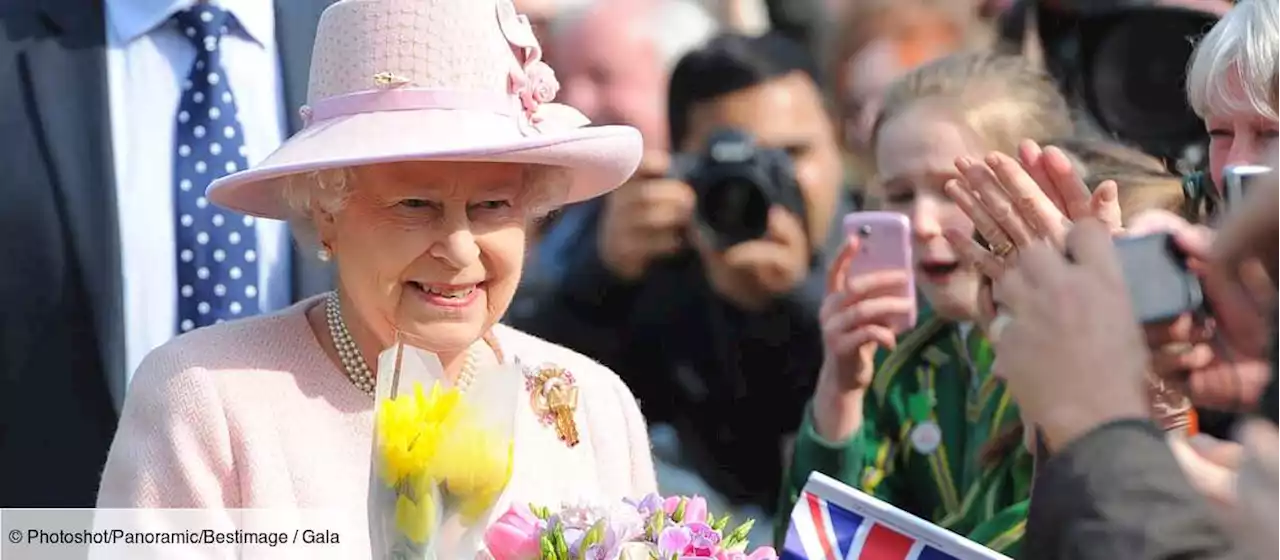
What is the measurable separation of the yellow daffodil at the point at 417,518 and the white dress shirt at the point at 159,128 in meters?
1.18

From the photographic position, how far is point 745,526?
186 cm

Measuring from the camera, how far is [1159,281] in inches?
57.3

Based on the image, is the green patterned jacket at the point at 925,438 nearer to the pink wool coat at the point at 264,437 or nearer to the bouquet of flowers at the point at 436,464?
the pink wool coat at the point at 264,437

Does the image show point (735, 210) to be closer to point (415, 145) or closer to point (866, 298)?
point (866, 298)

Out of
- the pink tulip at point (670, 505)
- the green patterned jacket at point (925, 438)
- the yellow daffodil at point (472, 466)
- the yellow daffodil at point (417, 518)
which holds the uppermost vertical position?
the yellow daffodil at point (472, 466)

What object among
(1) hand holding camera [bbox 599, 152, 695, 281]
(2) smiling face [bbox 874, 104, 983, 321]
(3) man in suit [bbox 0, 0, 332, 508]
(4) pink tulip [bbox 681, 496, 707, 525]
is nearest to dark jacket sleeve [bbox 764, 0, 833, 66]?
(1) hand holding camera [bbox 599, 152, 695, 281]

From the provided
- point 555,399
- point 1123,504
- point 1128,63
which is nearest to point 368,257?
point 555,399

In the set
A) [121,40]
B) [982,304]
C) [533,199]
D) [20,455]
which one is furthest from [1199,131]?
[20,455]

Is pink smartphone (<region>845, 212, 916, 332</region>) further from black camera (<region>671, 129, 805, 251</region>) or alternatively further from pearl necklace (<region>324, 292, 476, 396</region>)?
pearl necklace (<region>324, 292, 476, 396</region>)

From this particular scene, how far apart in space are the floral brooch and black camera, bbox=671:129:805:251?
108 cm

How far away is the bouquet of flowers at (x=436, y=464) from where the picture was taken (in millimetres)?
1728

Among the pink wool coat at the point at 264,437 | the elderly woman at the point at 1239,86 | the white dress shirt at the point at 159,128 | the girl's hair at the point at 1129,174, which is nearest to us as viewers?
the pink wool coat at the point at 264,437

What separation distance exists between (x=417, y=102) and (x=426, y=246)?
0.52ft

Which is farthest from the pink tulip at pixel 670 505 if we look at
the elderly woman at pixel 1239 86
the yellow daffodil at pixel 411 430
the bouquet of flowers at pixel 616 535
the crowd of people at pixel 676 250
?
the elderly woman at pixel 1239 86
